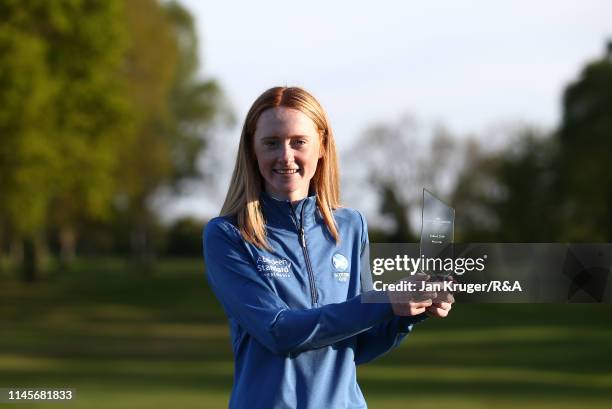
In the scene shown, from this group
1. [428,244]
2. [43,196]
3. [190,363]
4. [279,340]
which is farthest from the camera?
[43,196]

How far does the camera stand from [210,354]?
23875 mm

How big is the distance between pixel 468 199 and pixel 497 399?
124 feet

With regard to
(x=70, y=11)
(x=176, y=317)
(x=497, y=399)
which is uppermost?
(x=70, y=11)

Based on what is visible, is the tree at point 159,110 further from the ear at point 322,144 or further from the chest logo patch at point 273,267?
the chest logo patch at point 273,267

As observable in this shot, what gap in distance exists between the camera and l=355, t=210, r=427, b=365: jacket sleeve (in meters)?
2.93

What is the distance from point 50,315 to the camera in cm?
3756

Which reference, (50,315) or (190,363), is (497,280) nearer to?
(190,363)

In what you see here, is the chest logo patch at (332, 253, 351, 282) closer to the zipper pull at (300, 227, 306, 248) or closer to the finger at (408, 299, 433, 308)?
the zipper pull at (300, 227, 306, 248)

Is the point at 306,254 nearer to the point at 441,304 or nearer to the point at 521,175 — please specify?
the point at 441,304

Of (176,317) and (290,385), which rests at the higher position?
(290,385)

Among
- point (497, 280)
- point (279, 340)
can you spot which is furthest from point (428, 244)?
point (279, 340)

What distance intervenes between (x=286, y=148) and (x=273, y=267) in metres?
0.30

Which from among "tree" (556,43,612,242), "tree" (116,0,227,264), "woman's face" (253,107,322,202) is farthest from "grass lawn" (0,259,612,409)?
"woman's face" (253,107,322,202)

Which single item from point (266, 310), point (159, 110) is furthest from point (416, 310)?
point (159, 110)
